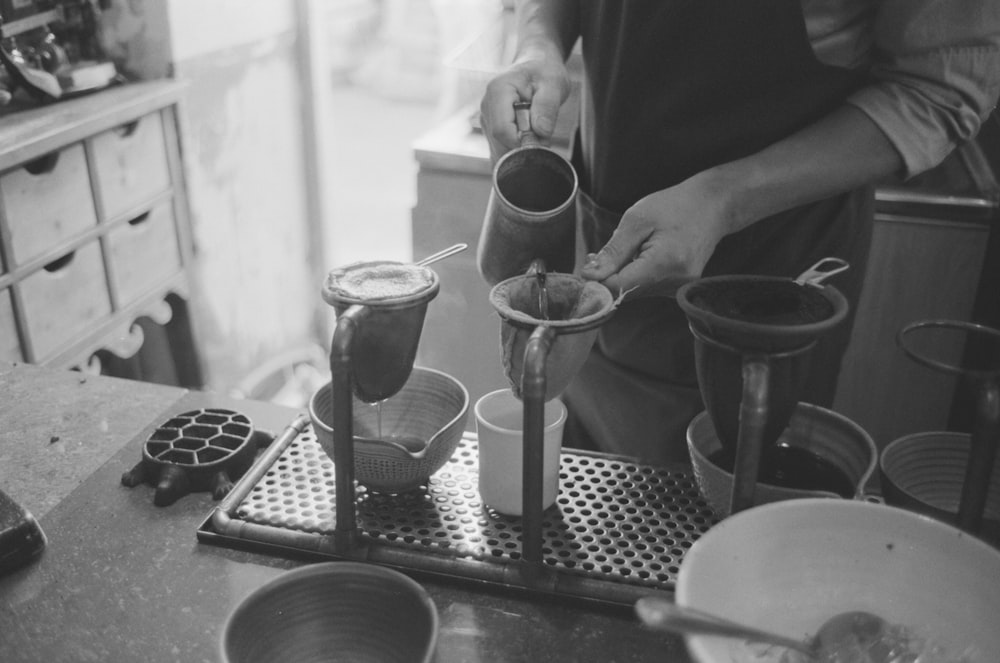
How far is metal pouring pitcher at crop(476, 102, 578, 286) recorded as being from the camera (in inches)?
44.6

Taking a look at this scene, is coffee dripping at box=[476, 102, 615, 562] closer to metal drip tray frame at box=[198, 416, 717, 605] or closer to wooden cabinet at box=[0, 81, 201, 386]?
metal drip tray frame at box=[198, 416, 717, 605]

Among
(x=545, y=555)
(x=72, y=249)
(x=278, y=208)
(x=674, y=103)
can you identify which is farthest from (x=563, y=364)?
(x=278, y=208)

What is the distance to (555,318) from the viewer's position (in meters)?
1.05

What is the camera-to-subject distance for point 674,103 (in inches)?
52.2

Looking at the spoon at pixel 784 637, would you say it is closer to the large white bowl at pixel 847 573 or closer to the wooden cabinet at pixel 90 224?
the large white bowl at pixel 847 573

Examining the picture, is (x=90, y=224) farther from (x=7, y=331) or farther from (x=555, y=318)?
(x=555, y=318)

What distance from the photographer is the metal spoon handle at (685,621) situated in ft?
2.17

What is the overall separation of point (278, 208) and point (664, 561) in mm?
2800

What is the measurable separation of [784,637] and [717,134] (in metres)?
0.79

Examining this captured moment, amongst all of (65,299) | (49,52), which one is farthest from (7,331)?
(49,52)

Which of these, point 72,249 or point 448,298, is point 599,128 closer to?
point 448,298

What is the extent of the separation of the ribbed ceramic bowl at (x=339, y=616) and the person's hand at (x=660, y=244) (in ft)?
1.34

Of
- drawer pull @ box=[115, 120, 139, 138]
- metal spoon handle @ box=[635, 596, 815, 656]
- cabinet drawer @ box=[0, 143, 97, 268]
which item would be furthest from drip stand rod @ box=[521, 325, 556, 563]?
drawer pull @ box=[115, 120, 139, 138]

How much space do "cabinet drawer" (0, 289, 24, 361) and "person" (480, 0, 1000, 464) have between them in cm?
132
